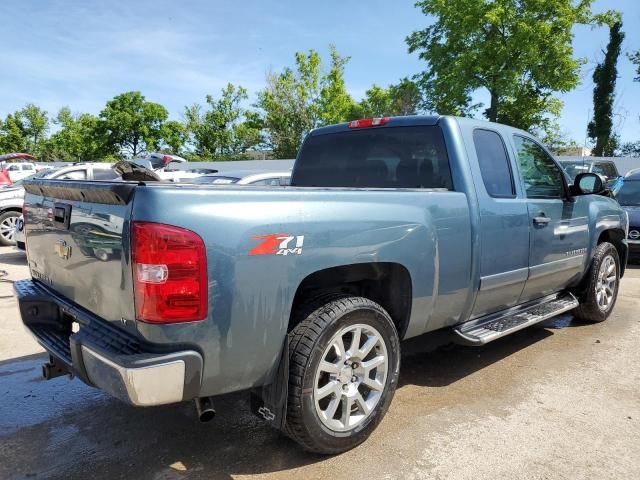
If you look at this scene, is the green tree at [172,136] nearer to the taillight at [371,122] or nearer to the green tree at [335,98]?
the green tree at [335,98]

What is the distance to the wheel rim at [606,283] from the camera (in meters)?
5.29

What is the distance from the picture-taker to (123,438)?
3.01 meters

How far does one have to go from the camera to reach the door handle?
4.03 meters

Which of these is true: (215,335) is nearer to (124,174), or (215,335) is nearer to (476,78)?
(124,174)

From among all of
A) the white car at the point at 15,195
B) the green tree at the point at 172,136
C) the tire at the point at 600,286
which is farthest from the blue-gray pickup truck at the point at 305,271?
the green tree at the point at 172,136

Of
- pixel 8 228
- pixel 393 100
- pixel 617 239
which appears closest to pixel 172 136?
pixel 393 100

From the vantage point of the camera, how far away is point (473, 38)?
24.9 m

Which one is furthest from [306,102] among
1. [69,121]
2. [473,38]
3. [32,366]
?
[32,366]

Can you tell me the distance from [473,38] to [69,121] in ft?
158

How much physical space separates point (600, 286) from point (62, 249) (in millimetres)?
5088

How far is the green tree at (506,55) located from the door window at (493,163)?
22.1m

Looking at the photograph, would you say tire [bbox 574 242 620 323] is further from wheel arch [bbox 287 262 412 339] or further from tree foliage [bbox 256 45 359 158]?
tree foliage [bbox 256 45 359 158]

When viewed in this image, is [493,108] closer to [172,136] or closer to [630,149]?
[630,149]

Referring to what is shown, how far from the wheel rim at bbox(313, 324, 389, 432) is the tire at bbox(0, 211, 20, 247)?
9.62 m
